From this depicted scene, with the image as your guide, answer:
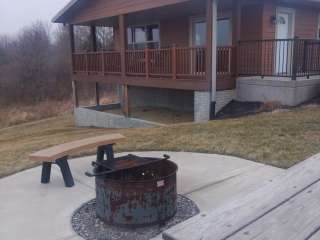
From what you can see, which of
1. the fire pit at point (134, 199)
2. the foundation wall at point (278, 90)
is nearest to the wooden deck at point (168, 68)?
the foundation wall at point (278, 90)

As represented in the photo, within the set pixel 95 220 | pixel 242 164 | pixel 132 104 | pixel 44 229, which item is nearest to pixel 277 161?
pixel 242 164

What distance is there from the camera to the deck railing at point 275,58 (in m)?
9.73

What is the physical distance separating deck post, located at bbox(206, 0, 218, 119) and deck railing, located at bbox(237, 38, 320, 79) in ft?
3.89

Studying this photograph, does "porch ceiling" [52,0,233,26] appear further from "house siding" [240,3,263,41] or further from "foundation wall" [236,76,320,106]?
"foundation wall" [236,76,320,106]

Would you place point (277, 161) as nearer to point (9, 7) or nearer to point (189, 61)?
point (189, 61)

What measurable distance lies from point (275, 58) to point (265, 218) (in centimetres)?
955

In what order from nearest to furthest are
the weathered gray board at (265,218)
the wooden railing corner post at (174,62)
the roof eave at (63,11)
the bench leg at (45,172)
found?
the weathered gray board at (265,218) < the bench leg at (45,172) < the wooden railing corner post at (174,62) < the roof eave at (63,11)

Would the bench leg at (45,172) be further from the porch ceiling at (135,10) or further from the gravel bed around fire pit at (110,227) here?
the porch ceiling at (135,10)

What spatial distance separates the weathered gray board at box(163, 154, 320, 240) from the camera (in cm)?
182

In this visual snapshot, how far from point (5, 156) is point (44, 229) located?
3845 millimetres

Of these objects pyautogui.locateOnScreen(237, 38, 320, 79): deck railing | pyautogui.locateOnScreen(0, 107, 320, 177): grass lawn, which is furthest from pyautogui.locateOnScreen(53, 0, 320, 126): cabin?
pyautogui.locateOnScreen(0, 107, 320, 177): grass lawn

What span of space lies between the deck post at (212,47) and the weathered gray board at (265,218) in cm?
744

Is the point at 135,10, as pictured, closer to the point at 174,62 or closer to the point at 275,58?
the point at 174,62

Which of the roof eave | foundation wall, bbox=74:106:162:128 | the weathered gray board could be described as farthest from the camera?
the roof eave
